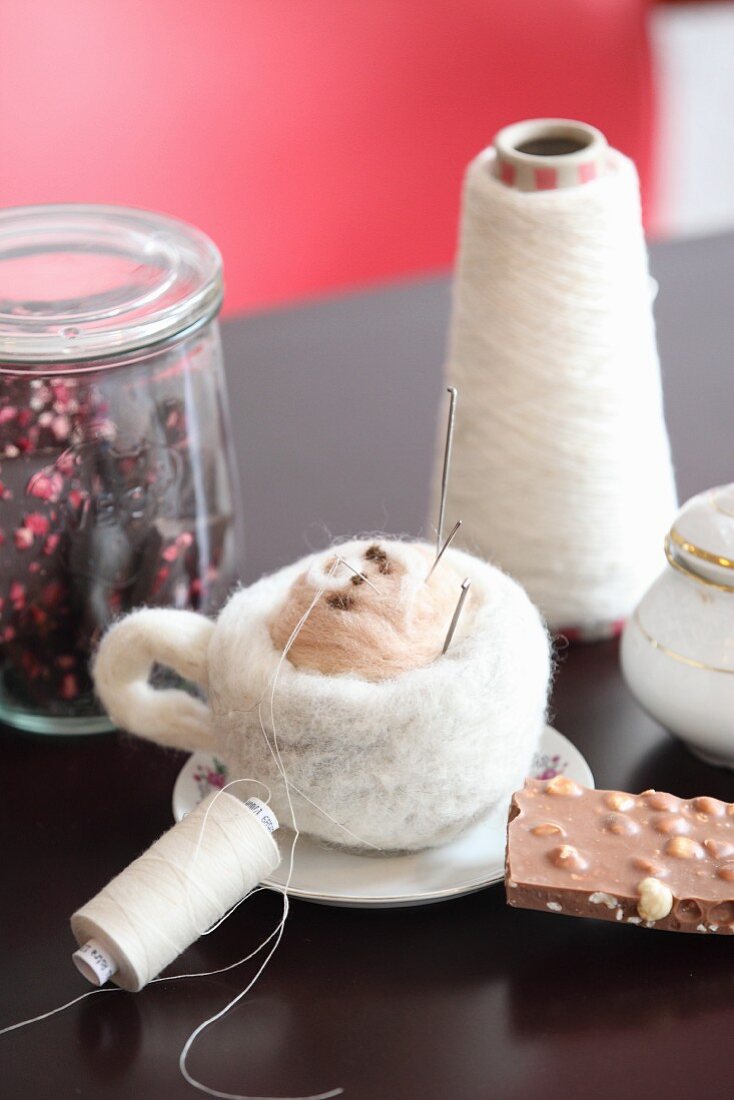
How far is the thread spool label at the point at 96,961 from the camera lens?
0.48m

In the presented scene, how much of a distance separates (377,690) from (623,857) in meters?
0.11

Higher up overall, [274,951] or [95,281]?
[95,281]

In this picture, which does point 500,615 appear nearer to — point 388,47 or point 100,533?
point 100,533

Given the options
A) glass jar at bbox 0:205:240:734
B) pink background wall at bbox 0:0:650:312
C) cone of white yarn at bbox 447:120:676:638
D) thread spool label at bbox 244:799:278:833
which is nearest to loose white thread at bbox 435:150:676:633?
cone of white yarn at bbox 447:120:676:638

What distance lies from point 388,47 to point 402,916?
54.5 inches

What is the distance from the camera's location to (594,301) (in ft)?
2.17

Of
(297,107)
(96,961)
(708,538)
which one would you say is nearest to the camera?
(96,961)

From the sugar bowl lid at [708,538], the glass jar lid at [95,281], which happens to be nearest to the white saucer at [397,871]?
the sugar bowl lid at [708,538]

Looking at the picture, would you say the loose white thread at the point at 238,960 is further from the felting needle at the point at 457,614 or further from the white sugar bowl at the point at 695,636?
the white sugar bowl at the point at 695,636

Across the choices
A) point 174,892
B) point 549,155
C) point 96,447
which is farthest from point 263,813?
point 549,155

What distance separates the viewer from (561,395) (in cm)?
67

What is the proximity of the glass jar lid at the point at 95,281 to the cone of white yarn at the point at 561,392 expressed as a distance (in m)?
0.14

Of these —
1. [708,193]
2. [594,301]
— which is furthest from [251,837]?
[708,193]

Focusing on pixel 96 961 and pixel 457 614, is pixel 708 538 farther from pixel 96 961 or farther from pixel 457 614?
pixel 96 961
